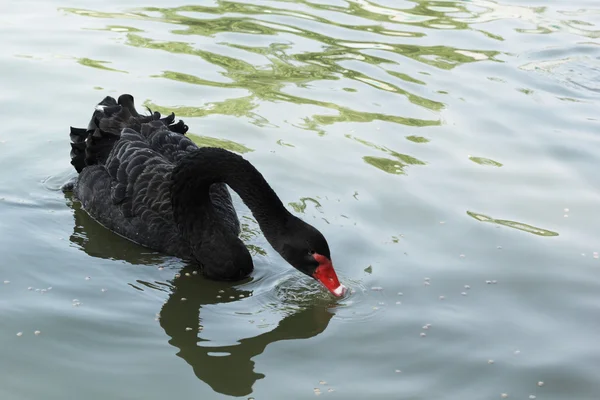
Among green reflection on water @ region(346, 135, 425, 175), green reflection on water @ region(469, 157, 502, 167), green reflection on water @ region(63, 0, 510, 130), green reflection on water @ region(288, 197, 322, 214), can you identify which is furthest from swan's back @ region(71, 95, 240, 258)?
green reflection on water @ region(469, 157, 502, 167)

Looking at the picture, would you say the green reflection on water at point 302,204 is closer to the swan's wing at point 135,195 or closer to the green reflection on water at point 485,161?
the swan's wing at point 135,195

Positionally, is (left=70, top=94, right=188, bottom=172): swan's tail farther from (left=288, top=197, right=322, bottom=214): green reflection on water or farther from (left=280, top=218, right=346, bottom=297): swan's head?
(left=280, top=218, right=346, bottom=297): swan's head

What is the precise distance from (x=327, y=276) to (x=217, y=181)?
1190 millimetres

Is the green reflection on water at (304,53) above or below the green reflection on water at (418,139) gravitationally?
above

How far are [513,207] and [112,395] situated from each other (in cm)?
385

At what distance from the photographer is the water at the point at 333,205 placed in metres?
5.39

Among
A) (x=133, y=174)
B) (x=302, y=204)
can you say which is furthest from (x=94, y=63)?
(x=302, y=204)

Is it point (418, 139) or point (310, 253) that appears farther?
point (418, 139)

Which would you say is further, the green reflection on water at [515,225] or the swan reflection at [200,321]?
the green reflection on water at [515,225]

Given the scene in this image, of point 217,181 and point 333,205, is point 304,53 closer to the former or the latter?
point 333,205

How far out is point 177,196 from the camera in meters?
6.66

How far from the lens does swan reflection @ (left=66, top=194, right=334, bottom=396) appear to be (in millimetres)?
5320

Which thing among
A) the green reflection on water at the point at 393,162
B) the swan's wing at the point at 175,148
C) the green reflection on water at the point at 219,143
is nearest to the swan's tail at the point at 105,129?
the swan's wing at the point at 175,148

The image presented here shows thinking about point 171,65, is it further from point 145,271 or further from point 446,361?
point 446,361
